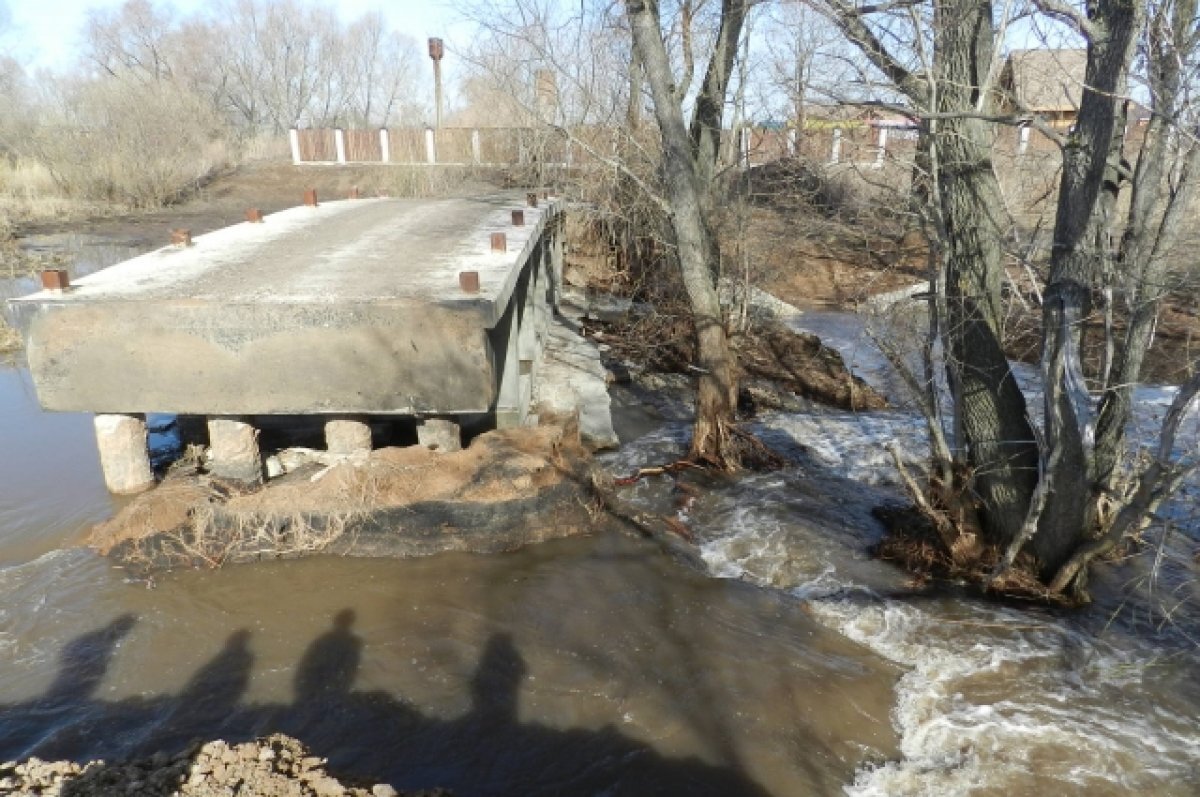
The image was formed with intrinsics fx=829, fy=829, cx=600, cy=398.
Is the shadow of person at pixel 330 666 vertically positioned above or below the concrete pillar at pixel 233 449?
below

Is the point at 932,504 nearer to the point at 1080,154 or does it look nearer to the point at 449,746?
the point at 1080,154

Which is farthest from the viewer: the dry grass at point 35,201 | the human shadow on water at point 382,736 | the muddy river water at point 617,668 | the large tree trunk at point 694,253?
the dry grass at point 35,201

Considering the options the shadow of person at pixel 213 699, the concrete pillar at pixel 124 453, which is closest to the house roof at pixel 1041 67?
the shadow of person at pixel 213 699

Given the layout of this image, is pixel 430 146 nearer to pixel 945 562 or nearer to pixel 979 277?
pixel 979 277

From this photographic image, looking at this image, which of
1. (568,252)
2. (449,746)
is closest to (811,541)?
(449,746)

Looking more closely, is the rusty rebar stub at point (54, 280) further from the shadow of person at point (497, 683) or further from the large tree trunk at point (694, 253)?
the large tree trunk at point (694, 253)

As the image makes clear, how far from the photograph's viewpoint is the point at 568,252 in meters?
14.7

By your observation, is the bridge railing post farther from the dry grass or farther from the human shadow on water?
the human shadow on water

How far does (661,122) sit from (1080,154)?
3.40 metres

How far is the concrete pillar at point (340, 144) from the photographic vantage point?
97.2ft

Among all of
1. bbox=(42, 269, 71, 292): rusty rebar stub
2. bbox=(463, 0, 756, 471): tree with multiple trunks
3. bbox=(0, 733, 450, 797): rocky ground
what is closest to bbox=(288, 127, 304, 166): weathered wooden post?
bbox=(463, 0, 756, 471): tree with multiple trunks

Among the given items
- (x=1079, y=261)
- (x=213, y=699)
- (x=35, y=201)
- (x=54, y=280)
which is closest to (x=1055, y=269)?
(x=1079, y=261)

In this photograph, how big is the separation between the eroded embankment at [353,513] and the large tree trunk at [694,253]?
2.04m

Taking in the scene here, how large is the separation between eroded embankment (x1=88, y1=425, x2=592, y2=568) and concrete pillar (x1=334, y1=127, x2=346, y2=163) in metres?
26.6
